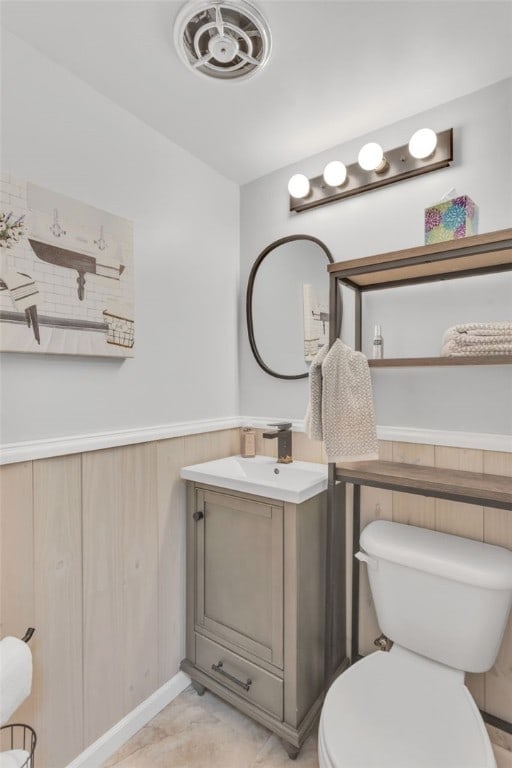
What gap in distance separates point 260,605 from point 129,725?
63 cm

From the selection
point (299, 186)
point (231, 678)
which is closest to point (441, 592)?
point (231, 678)

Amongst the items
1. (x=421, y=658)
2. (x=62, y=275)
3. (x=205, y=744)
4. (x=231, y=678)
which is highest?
(x=62, y=275)

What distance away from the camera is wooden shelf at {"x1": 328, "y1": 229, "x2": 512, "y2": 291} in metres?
1.06

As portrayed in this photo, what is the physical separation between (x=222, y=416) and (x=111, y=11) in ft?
4.77

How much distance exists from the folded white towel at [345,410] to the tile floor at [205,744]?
103 cm

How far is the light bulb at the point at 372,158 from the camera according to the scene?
57.1 inches

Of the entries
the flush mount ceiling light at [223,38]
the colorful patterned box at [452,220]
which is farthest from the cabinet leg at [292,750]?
the flush mount ceiling light at [223,38]

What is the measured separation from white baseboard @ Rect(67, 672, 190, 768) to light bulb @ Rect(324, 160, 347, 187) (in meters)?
2.12

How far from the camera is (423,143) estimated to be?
136 centimetres

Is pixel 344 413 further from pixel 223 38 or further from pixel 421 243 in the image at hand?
pixel 223 38

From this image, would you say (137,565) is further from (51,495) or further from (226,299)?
(226,299)

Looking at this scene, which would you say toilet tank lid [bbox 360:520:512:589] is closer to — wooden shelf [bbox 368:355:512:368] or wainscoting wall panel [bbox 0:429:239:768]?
wooden shelf [bbox 368:355:512:368]

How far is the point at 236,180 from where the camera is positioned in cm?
192

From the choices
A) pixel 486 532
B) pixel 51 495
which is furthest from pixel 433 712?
pixel 51 495
